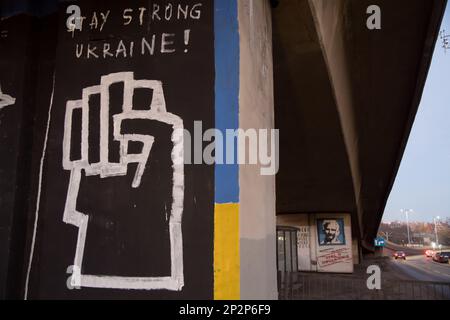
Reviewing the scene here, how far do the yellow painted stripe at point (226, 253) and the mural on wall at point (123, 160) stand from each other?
10.7 inches

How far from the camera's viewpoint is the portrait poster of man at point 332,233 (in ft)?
87.9

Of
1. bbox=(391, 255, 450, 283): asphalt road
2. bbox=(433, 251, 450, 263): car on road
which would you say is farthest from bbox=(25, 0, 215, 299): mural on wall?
bbox=(433, 251, 450, 263): car on road

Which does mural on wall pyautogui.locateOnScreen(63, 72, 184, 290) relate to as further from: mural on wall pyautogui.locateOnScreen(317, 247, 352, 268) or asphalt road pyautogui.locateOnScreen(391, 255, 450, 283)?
asphalt road pyautogui.locateOnScreen(391, 255, 450, 283)

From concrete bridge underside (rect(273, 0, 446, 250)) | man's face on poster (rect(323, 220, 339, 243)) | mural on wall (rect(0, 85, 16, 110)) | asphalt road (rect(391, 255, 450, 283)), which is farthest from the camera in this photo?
asphalt road (rect(391, 255, 450, 283))

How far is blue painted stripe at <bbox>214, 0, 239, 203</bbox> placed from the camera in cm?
284

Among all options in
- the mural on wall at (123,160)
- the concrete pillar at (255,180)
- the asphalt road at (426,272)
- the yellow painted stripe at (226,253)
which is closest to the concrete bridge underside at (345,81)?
the concrete pillar at (255,180)

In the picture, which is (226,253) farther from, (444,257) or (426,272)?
(444,257)

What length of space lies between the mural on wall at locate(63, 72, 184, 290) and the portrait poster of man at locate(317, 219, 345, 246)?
1000 inches

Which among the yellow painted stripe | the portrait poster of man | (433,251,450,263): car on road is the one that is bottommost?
(433,251,450,263): car on road

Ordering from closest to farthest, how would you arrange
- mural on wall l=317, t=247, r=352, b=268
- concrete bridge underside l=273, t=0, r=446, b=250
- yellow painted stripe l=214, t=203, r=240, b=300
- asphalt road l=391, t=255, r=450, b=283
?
1. yellow painted stripe l=214, t=203, r=240, b=300
2. concrete bridge underside l=273, t=0, r=446, b=250
3. mural on wall l=317, t=247, r=352, b=268
4. asphalt road l=391, t=255, r=450, b=283

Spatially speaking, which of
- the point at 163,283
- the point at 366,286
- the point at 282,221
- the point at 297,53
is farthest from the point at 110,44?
the point at 282,221

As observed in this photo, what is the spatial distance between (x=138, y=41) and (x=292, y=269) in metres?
13.5

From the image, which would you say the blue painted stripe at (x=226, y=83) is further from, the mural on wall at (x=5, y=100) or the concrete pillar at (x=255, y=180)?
the mural on wall at (x=5, y=100)
